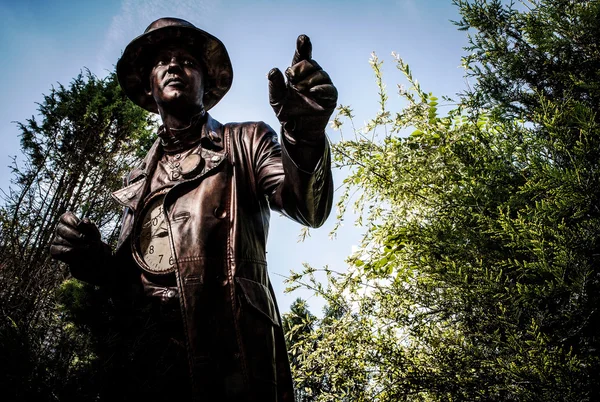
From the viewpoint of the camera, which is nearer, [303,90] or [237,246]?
[303,90]

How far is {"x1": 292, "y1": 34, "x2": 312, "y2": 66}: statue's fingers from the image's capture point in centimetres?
152

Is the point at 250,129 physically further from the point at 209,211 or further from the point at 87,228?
the point at 87,228

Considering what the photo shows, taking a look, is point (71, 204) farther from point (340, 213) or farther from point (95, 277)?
point (95, 277)

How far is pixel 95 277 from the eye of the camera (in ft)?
6.66

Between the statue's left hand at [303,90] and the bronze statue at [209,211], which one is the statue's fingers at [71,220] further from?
the statue's left hand at [303,90]

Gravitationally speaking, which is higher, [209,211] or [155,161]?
[155,161]

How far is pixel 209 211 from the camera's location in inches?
77.1

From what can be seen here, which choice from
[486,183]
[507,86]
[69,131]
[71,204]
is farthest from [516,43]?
[69,131]

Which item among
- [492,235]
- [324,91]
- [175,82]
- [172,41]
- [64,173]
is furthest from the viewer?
[64,173]

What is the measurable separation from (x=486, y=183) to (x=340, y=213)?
7.80 ft

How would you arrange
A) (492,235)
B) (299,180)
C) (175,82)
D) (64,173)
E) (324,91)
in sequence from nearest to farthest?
(324,91), (299,180), (175,82), (492,235), (64,173)

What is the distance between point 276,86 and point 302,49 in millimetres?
147

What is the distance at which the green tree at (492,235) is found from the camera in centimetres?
324

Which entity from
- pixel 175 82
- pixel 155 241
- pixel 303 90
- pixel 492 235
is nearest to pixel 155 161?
pixel 175 82
